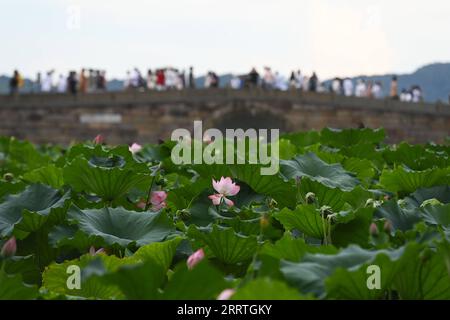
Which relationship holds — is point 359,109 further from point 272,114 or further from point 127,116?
point 127,116

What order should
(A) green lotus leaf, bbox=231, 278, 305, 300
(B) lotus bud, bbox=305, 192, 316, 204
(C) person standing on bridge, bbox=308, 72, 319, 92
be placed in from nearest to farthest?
(A) green lotus leaf, bbox=231, 278, 305, 300
(B) lotus bud, bbox=305, 192, 316, 204
(C) person standing on bridge, bbox=308, 72, 319, 92

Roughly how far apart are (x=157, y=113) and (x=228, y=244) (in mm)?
19811

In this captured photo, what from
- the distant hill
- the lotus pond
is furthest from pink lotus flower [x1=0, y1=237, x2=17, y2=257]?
the distant hill

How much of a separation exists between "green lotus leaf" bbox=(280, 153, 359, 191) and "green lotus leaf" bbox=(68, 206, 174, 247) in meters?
0.61

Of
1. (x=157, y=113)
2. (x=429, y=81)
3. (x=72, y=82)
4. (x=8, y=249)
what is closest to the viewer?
(x=8, y=249)

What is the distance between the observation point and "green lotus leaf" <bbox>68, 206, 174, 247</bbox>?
1.77 m

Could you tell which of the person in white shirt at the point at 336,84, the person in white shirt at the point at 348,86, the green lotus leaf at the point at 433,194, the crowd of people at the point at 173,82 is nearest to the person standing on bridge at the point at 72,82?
the crowd of people at the point at 173,82

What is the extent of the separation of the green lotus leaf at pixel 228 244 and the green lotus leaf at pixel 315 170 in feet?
2.47

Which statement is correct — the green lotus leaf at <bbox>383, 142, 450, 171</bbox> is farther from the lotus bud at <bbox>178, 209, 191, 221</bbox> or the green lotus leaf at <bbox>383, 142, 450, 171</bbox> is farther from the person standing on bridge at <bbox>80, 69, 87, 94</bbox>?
the person standing on bridge at <bbox>80, 69, 87, 94</bbox>

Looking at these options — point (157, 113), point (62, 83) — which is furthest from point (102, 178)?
point (62, 83)

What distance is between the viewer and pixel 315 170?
2.46 meters

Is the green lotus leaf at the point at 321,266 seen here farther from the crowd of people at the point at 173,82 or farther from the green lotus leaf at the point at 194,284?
the crowd of people at the point at 173,82

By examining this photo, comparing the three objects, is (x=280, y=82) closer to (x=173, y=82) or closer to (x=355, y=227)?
(x=173, y=82)
